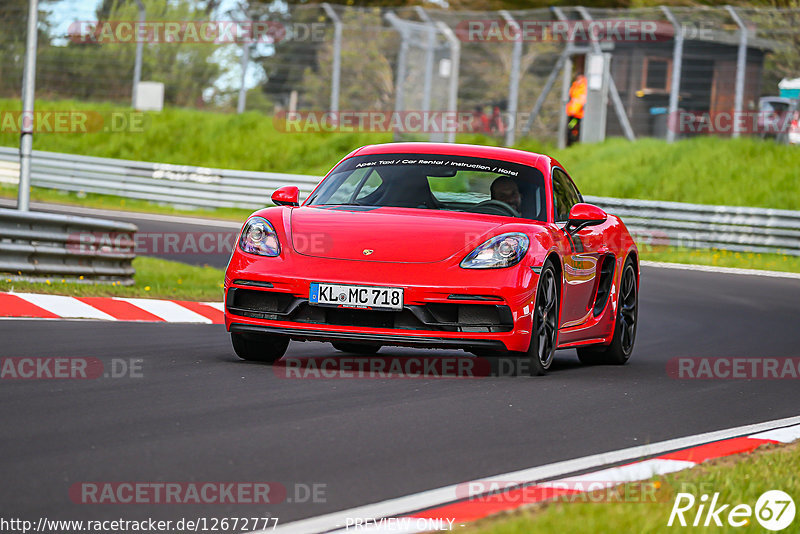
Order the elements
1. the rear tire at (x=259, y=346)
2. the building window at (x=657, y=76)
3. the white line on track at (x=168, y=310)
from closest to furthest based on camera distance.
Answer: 1. the rear tire at (x=259, y=346)
2. the white line on track at (x=168, y=310)
3. the building window at (x=657, y=76)

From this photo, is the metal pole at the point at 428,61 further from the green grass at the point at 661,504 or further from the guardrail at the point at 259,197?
the green grass at the point at 661,504

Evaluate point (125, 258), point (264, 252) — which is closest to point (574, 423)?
point (264, 252)

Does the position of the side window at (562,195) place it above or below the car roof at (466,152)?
below

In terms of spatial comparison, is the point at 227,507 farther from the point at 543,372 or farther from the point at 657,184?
the point at 657,184

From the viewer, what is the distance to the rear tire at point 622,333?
9453 mm

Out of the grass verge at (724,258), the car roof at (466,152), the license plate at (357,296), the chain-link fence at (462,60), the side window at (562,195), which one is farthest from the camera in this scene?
the chain-link fence at (462,60)

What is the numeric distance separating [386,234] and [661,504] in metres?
3.50

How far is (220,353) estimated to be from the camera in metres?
8.34

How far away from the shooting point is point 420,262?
7309mm

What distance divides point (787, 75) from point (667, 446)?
21331mm

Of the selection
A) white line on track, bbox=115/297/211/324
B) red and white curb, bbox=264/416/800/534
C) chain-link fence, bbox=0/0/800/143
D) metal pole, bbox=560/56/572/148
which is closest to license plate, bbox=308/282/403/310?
red and white curb, bbox=264/416/800/534

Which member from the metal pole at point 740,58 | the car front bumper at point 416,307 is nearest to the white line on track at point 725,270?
the metal pole at point 740,58

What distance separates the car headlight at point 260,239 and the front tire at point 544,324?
1.48 m

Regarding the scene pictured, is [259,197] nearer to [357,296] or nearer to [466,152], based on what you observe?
[466,152]
